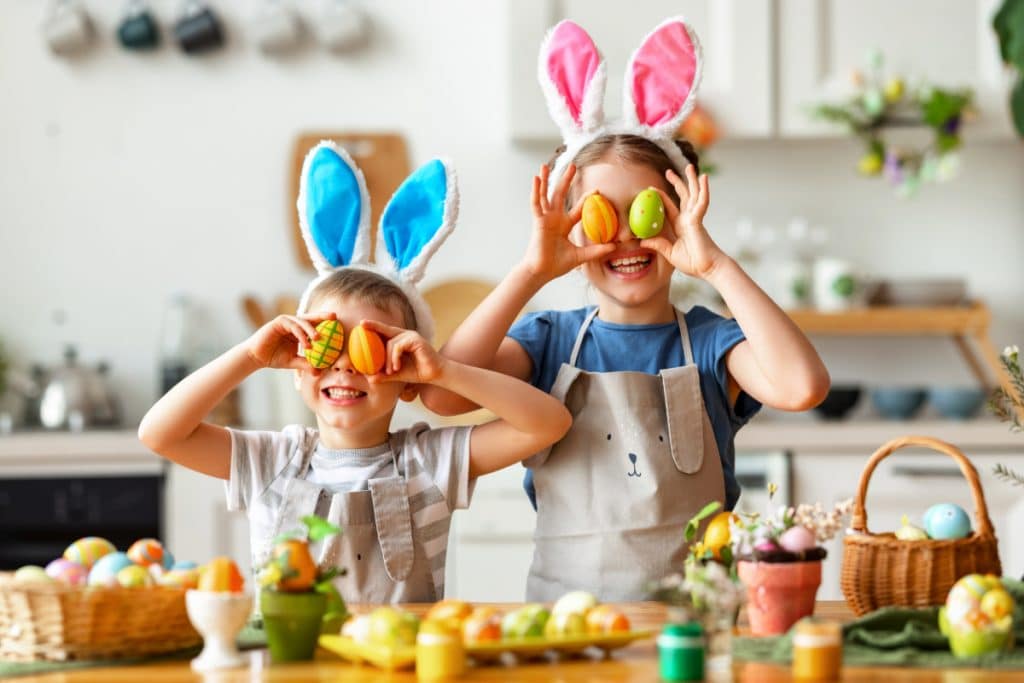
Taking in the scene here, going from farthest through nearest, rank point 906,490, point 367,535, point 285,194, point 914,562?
point 285,194, point 906,490, point 367,535, point 914,562

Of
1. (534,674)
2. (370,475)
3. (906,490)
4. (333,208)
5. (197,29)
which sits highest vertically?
(197,29)

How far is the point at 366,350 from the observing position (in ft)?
5.19

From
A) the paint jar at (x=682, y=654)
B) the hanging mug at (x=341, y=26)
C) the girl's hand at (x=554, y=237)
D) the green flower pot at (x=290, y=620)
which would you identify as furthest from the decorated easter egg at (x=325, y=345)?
the hanging mug at (x=341, y=26)

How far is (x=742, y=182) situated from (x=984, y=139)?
650 mm

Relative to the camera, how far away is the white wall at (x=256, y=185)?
3.86 m

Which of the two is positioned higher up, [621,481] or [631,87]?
[631,87]

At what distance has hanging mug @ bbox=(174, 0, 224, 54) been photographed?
3785 mm

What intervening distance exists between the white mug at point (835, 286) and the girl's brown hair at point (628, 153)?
1.91 m

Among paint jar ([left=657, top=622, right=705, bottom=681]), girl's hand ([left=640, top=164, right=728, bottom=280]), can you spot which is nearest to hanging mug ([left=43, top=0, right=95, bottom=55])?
girl's hand ([left=640, top=164, right=728, bottom=280])

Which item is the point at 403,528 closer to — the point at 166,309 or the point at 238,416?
the point at 238,416

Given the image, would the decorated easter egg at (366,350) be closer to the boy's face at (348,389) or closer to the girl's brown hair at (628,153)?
the boy's face at (348,389)

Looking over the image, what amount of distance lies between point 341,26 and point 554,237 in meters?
2.21

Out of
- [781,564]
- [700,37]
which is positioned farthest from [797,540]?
[700,37]

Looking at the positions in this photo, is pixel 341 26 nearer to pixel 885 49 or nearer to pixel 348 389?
pixel 885 49
